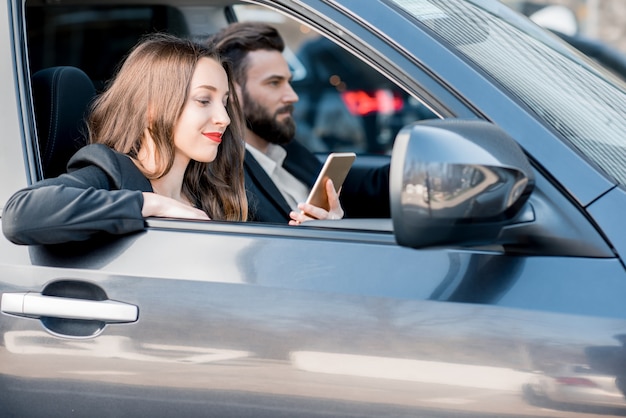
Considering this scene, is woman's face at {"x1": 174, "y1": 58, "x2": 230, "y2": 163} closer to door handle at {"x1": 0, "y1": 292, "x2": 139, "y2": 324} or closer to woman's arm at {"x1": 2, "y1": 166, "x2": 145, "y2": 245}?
woman's arm at {"x1": 2, "y1": 166, "x2": 145, "y2": 245}

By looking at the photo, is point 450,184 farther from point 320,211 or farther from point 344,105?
point 344,105

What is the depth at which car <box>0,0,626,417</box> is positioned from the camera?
179cm

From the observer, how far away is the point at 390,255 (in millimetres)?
1939

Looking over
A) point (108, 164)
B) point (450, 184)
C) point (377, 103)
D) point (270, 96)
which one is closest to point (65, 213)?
point (108, 164)

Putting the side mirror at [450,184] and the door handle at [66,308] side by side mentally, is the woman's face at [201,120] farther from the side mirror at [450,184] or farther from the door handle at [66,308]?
the side mirror at [450,184]

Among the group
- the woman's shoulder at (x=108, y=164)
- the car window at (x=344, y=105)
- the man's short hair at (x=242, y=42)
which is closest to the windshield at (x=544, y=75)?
the woman's shoulder at (x=108, y=164)

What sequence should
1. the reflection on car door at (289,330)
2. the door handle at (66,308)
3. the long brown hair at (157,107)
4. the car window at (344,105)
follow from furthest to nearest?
1. the car window at (344,105)
2. the long brown hair at (157,107)
3. the door handle at (66,308)
4. the reflection on car door at (289,330)

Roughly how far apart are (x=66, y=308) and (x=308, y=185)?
72.3 inches

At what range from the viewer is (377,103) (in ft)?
27.6

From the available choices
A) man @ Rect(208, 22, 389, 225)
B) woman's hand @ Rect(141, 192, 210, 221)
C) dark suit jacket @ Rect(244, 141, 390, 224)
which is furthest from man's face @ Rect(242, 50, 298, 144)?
woman's hand @ Rect(141, 192, 210, 221)

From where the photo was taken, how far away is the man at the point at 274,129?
11.9ft

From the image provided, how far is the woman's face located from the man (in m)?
0.78

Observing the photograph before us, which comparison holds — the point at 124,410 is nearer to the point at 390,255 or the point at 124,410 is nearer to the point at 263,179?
the point at 390,255

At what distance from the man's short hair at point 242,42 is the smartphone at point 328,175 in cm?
119
